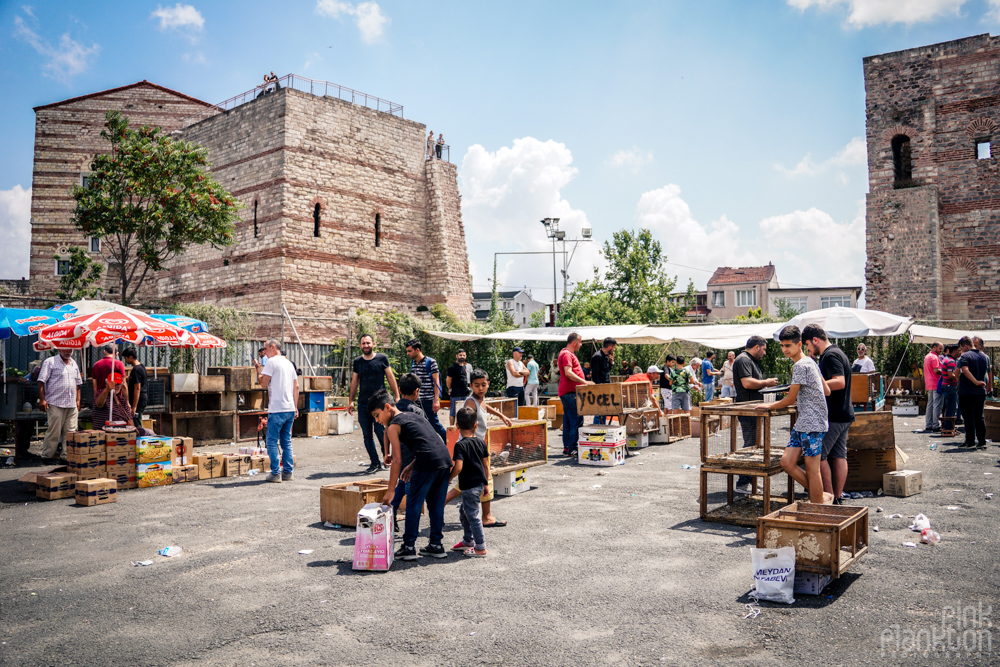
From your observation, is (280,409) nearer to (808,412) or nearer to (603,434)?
(603,434)

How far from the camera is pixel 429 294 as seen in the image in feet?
90.1

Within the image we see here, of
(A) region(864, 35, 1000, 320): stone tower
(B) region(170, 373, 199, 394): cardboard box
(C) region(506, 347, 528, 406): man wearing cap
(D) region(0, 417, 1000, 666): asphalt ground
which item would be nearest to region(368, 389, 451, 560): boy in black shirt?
(D) region(0, 417, 1000, 666): asphalt ground

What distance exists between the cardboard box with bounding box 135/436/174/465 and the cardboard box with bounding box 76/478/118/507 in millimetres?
856

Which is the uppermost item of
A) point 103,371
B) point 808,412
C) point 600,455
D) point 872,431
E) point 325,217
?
point 325,217

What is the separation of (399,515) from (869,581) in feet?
14.3

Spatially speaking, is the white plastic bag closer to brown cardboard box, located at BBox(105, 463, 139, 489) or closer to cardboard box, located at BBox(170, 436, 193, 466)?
brown cardboard box, located at BBox(105, 463, 139, 489)

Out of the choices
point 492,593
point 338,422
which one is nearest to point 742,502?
point 492,593

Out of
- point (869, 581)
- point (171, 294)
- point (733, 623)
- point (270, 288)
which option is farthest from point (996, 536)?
point (171, 294)

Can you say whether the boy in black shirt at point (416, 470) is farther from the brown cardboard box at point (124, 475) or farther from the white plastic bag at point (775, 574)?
the brown cardboard box at point (124, 475)

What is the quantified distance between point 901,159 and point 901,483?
74.4 feet

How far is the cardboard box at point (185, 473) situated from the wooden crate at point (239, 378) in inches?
140

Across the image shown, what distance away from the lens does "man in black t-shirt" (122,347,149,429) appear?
35.0 ft

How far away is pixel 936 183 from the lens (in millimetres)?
24219

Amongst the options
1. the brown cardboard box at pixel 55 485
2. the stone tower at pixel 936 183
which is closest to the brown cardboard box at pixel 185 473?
the brown cardboard box at pixel 55 485
